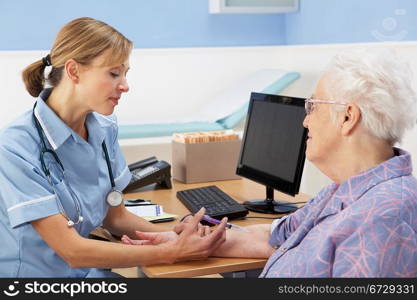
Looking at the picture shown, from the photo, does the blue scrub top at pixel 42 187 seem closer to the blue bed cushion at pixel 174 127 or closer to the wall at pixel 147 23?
the blue bed cushion at pixel 174 127

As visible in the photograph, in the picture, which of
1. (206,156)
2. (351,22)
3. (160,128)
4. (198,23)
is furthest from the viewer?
(198,23)

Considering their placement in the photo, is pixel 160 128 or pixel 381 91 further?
pixel 160 128

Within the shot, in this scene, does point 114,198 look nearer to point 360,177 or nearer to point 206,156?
point 206,156

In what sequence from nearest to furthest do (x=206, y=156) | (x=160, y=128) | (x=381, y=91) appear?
(x=381, y=91) < (x=206, y=156) < (x=160, y=128)

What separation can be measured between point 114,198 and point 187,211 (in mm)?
360

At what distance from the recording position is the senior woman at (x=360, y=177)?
1.44 metres

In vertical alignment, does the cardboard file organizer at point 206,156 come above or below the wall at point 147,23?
below

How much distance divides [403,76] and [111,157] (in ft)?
3.69

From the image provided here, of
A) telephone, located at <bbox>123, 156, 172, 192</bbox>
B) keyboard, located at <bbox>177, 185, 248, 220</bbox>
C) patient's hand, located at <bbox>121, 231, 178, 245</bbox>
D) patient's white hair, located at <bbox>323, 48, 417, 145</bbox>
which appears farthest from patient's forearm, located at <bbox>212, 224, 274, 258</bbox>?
telephone, located at <bbox>123, 156, 172, 192</bbox>

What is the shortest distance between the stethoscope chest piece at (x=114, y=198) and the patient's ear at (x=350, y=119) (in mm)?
920

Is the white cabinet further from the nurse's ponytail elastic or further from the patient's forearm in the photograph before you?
the patient's forearm

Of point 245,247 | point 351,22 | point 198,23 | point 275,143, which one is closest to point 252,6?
point 198,23

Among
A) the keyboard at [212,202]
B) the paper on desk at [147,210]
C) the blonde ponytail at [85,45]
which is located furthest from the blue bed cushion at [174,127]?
the blonde ponytail at [85,45]

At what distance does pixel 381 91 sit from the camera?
1.54 metres
